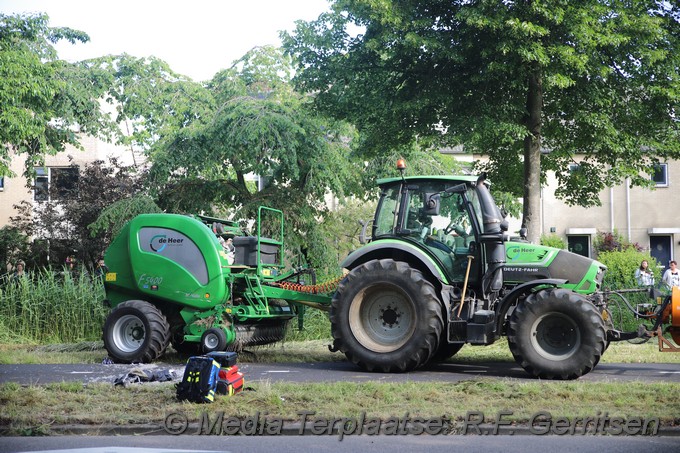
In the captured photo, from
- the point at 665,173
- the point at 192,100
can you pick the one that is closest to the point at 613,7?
the point at 192,100

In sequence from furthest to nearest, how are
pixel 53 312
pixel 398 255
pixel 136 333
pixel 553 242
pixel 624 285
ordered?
pixel 553 242 → pixel 624 285 → pixel 53 312 → pixel 136 333 → pixel 398 255

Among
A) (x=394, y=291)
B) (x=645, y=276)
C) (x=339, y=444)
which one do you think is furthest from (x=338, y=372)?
(x=645, y=276)

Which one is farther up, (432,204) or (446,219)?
(432,204)

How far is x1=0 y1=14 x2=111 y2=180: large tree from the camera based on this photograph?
20.1 meters

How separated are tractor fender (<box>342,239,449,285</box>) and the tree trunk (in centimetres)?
563

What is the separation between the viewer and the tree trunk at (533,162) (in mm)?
17172

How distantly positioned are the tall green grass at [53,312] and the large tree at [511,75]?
645 cm

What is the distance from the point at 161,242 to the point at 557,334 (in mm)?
6311

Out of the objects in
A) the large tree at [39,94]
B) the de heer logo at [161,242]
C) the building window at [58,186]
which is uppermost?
the large tree at [39,94]

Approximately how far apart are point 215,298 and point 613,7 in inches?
368

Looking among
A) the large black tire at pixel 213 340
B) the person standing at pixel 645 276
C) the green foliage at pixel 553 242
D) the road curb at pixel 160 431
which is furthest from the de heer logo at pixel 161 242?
the green foliage at pixel 553 242

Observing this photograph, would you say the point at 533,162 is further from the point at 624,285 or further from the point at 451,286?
the point at 451,286

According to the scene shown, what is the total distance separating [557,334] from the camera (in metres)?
10.8

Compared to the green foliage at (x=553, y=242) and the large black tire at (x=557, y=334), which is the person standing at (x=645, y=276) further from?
the green foliage at (x=553, y=242)
